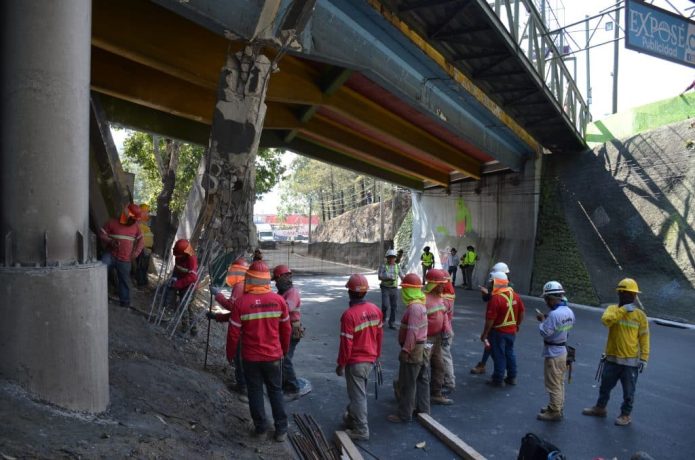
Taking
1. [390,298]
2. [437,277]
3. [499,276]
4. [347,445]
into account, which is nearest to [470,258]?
[390,298]

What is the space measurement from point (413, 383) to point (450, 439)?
83 cm

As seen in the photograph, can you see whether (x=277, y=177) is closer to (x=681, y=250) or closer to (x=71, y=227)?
(x=681, y=250)

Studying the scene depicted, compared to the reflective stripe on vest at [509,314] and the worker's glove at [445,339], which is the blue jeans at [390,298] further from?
the worker's glove at [445,339]

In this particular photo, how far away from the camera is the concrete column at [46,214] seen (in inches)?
143

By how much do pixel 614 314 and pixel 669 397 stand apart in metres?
2.14

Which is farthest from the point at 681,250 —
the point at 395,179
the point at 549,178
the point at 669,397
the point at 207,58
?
the point at 207,58

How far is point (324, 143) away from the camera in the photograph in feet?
53.4

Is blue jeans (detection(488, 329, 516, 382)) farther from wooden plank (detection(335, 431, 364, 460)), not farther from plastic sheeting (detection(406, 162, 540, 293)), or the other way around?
plastic sheeting (detection(406, 162, 540, 293))

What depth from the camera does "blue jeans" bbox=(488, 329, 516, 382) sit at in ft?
23.5

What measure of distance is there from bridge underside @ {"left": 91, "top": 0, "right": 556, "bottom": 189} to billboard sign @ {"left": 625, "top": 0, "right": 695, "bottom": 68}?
14.1 feet

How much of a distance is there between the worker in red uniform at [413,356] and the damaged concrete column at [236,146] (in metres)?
3.26

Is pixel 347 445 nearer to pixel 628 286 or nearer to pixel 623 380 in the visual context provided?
pixel 623 380

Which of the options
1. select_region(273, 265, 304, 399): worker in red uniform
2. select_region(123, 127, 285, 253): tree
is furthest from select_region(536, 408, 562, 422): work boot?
select_region(123, 127, 285, 253): tree

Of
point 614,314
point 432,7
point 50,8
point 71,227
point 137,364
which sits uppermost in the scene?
point 432,7
